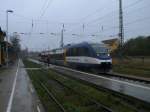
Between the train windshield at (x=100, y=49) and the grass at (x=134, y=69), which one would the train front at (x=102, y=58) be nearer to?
the train windshield at (x=100, y=49)

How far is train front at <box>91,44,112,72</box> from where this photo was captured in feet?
94.8

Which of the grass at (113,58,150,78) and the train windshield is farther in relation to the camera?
the train windshield

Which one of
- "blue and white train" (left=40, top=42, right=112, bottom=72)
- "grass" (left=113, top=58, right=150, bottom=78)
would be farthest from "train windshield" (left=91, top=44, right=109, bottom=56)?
"grass" (left=113, top=58, right=150, bottom=78)

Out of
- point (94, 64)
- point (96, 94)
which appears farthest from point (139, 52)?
point (96, 94)

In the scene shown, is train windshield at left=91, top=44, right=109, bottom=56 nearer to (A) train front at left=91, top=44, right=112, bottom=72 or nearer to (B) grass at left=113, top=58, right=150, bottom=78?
(A) train front at left=91, top=44, right=112, bottom=72

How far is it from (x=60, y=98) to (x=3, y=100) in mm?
2607

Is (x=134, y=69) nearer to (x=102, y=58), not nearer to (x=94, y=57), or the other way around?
(x=102, y=58)

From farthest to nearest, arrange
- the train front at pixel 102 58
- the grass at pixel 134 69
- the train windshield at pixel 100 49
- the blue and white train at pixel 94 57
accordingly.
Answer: the train windshield at pixel 100 49 → the blue and white train at pixel 94 57 → the train front at pixel 102 58 → the grass at pixel 134 69

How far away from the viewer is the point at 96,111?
11062mm

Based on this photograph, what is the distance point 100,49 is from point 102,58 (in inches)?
51.0

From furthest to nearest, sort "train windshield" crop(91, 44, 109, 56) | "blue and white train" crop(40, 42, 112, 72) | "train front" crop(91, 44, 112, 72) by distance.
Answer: "train windshield" crop(91, 44, 109, 56) < "blue and white train" crop(40, 42, 112, 72) < "train front" crop(91, 44, 112, 72)

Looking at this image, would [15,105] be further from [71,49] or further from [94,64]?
[71,49]

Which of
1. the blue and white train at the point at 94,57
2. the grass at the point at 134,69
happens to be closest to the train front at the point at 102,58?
the blue and white train at the point at 94,57

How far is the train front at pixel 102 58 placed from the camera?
28.9 m
